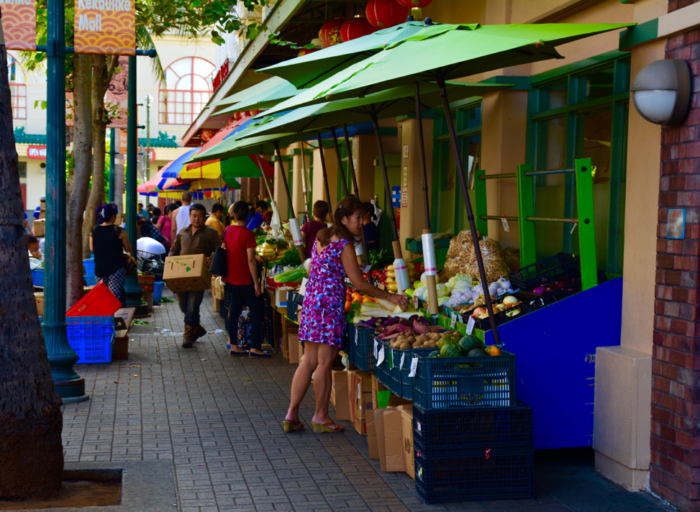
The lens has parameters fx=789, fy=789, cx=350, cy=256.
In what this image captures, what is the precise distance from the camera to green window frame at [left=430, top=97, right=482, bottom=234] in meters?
8.98

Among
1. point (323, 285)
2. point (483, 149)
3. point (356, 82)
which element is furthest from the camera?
point (483, 149)

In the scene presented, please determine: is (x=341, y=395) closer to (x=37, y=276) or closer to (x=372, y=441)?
(x=372, y=441)

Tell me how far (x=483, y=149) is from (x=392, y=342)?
10.9 ft

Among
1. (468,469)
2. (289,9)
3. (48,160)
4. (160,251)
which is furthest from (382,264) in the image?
(160,251)

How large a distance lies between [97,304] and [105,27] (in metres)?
3.09

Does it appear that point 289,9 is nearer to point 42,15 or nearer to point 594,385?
point 42,15

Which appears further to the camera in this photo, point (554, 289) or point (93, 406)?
point (93, 406)

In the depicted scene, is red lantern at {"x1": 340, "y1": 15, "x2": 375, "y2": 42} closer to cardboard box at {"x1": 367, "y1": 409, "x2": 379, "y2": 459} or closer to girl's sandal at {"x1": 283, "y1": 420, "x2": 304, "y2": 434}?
girl's sandal at {"x1": 283, "y1": 420, "x2": 304, "y2": 434}

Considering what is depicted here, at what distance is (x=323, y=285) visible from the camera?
20.6ft

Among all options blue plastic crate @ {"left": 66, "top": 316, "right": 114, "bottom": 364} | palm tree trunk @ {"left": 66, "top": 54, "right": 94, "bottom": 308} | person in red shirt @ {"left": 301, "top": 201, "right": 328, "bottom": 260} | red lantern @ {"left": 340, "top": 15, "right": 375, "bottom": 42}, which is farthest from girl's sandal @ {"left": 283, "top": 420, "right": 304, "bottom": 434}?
palm tree trunk @ {"left": 66, "top": 54, "right": 94, "bottom": 308}

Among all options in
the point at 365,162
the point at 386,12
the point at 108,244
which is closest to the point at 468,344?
the point at 386,12

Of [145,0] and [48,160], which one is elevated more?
[145,0]

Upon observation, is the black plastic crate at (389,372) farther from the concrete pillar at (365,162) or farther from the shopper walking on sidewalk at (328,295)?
the concrete pillar at (365,162)

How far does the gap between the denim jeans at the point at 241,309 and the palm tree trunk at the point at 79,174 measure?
336cm
